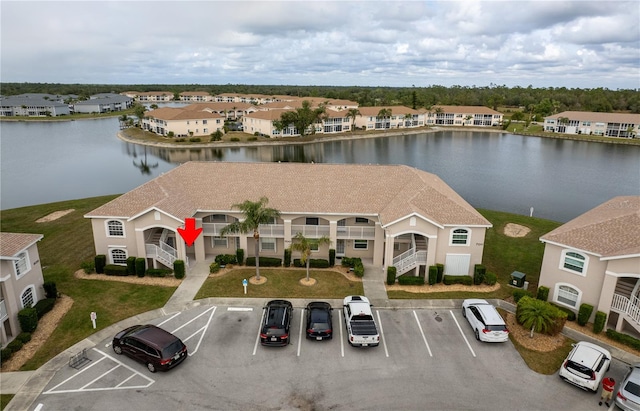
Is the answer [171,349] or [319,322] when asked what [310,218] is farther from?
[171,349]

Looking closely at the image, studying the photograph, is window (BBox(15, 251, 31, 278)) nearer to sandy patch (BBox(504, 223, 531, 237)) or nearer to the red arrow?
the red arrow

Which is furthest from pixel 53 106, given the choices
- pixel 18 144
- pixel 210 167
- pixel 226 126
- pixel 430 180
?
pixel 430 180

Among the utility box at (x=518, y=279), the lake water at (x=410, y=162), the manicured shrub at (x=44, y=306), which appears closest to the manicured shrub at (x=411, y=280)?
the utility box at (x=518, y=279)

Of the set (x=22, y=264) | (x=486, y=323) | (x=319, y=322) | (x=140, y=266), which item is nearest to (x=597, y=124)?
(x=486, y=323)

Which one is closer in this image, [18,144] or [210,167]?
[210,167]

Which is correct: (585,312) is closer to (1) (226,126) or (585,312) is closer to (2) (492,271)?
(2) (492,271)

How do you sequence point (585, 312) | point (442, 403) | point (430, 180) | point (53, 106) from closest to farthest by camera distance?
point (442, 403) < point (585, 312) < point (430, 180) < point (53, 106)
